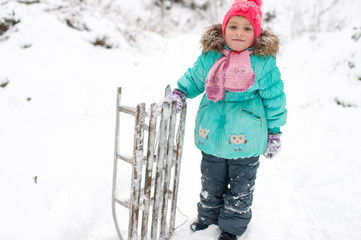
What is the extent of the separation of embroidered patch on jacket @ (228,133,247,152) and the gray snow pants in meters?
0.18

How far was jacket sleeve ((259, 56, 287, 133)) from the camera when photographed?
77.5 inches

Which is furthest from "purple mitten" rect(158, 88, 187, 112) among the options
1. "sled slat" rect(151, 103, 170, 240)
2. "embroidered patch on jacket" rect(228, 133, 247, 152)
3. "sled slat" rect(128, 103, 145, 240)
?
"embroidered patch on jacket" rect(228, 133, 247, 152)

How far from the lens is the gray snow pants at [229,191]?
226cm

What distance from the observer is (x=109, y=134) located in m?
3.76

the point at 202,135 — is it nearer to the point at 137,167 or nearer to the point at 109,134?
the point at 137,167

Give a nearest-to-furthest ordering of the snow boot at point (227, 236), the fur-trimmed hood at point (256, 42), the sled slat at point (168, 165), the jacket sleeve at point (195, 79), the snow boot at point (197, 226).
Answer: the fur-trimmed hood at point (256, 42), the sled slat at point (168, 165), the jacket sleeve at point (195, 79), the snow boot at point (227, 236), the snow boot at point (197, 226)

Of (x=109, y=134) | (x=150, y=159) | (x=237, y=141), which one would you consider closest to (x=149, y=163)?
(x=150, y=159)

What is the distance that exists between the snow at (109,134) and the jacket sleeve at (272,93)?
3.62ft

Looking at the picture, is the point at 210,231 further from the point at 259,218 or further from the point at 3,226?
the point at 3,226

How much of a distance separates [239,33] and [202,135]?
0.78m

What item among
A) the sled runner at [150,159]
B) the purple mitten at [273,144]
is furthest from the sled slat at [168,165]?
the purple mitten at [273,144]

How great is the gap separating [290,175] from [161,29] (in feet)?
25.5

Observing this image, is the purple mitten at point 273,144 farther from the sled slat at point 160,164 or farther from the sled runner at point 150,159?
the sled slat at point 160,164

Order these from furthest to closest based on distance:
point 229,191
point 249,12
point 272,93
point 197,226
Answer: point 197,226 → point 229,191 → point 272,93 → point 249,12
